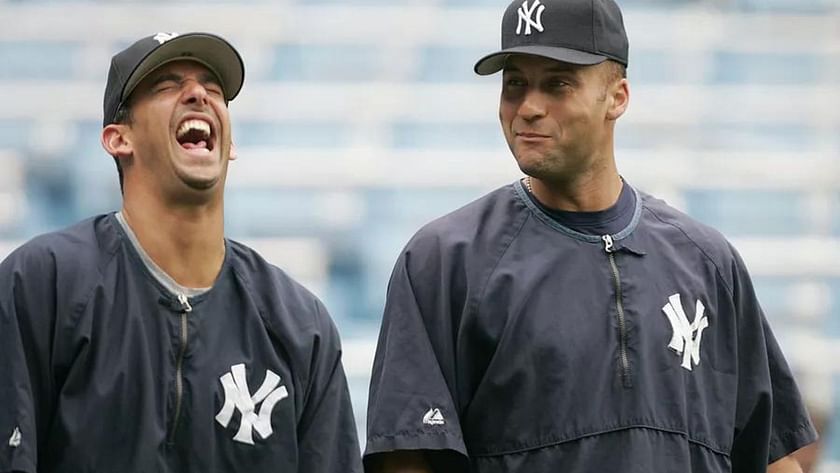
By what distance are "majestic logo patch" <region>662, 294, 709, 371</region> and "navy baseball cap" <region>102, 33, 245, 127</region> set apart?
920 mm

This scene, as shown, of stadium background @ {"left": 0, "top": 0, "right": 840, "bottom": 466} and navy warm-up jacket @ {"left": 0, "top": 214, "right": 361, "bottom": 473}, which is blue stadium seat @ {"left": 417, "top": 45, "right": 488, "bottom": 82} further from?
navy warm-up jacket @ {"left": 0, "top": 214, "right": 361, "bottom": 473}

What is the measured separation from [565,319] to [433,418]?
0.31 metres

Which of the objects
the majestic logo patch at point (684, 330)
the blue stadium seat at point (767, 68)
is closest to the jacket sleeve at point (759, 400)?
the majestic logo patch at point (684, 330)

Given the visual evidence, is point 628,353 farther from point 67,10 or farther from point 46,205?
point 67,10

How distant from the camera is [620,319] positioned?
299 centimetres

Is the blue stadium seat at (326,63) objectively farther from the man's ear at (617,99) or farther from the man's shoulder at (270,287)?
the man's shoulder at (270,287)

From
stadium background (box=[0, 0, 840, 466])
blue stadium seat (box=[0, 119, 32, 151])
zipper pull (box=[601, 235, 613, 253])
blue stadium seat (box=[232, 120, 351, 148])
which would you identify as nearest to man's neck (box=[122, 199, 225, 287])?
zipper pull (box=[601, 235, 613, 253])

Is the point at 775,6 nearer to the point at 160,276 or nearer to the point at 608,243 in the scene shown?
the point at 608,243

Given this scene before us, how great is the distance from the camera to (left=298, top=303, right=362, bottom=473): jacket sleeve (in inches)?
115

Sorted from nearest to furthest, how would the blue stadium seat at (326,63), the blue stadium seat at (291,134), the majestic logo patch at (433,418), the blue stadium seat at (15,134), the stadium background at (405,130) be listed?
the majestic logo patch at (433,418), the stadium background at (405,130), the blue stadium seat at (15,134), the blue stadium seat at (291,134), the blue stadium seat at (326,63)

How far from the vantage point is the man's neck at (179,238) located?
290 cm

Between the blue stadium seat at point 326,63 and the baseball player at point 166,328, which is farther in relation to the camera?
the blue stadium seat at point 326,63

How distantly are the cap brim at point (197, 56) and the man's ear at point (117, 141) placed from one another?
0.06 meters

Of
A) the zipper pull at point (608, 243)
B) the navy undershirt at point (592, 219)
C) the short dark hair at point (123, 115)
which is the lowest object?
the zipper pull at point (608, 243)
